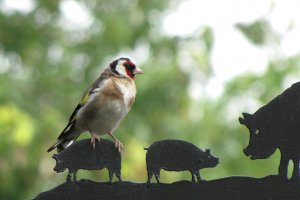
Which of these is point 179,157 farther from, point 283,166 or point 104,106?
point 104,106

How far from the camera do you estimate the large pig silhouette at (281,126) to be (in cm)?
185

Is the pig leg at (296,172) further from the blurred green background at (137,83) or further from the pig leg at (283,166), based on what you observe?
the blurred green background at (137,83)

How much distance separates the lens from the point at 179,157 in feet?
6.09

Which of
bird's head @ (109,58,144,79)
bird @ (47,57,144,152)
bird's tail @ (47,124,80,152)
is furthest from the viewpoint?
bird's head @ (109,58,144,79)

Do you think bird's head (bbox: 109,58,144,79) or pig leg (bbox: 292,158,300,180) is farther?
bird's head (bbox: 109,58,144,79)

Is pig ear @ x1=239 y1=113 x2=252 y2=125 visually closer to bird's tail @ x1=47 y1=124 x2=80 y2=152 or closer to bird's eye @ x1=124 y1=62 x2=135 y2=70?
bird's tail @ x1=47 y1=124 x2=80 y2=152

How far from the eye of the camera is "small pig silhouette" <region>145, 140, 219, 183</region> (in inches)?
72.7

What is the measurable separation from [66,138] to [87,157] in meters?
1.33

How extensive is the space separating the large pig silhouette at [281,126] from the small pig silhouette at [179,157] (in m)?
0.10

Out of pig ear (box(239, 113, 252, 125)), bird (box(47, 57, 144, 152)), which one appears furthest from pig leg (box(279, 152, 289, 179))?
bird (box(47, 57, 144, 152))

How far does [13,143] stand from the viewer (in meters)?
5.14

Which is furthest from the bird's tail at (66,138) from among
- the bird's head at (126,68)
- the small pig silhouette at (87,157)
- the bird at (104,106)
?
the small pig silhouette at (87,157)

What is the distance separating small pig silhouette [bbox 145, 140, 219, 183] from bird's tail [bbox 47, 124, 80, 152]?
1260 mm

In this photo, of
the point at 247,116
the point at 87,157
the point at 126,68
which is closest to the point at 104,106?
the point at 126,68
